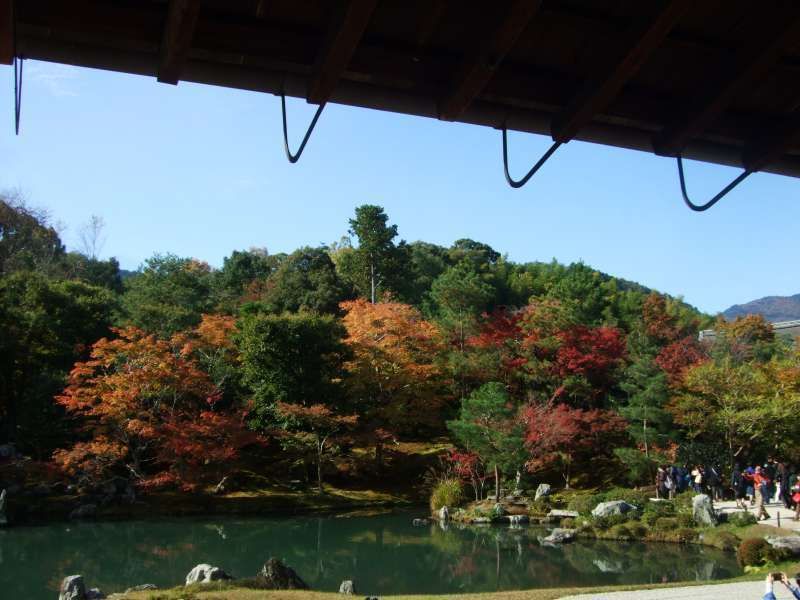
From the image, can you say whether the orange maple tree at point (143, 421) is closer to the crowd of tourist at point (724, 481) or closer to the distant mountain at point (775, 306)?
the crowd of tourist at point (724, 481)

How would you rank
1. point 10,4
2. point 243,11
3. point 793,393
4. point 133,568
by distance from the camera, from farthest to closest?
point 793,393
point 133,568
point 243,11
point 10,4

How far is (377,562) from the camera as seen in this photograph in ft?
38.6

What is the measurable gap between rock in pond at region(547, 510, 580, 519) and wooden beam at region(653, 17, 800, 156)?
1346 cm

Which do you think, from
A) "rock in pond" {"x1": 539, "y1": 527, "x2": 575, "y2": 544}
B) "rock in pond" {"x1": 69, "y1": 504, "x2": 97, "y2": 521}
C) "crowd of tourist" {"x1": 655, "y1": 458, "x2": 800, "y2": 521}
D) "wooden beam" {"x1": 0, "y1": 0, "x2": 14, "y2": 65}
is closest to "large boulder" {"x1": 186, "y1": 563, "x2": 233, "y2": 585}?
"rock in pond" {"x1": 539, "y1": 527, "x2": 575, "y2": 544}

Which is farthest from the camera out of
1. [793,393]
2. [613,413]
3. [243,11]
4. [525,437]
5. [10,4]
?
[613,413]

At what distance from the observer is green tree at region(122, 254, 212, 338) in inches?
798

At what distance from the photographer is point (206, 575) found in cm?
880

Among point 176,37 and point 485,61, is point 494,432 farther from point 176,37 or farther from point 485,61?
point 176,37

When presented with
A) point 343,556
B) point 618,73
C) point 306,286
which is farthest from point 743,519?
point 306,286

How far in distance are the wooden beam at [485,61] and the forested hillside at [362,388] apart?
1478 cm

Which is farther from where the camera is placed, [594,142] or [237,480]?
[237,480]

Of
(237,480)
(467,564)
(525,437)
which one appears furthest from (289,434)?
(467,564)

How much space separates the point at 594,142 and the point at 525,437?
14.9m

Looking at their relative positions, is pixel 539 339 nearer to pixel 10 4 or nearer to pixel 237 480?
pixel 237 480
